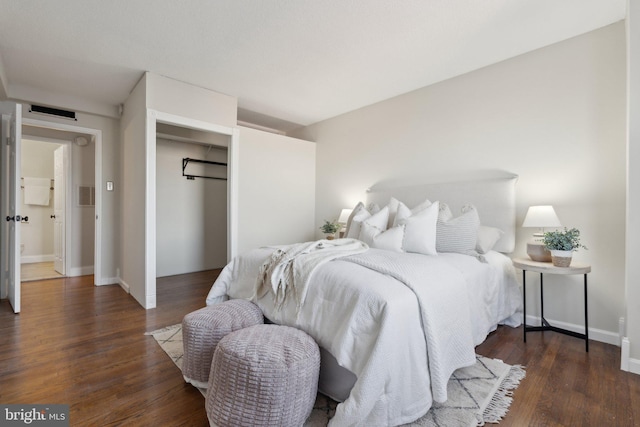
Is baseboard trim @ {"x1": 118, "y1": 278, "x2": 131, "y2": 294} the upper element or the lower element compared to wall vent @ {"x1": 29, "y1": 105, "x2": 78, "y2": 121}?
lower

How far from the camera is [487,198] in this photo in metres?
2.99

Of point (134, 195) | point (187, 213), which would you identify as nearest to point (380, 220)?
point (134, 195)

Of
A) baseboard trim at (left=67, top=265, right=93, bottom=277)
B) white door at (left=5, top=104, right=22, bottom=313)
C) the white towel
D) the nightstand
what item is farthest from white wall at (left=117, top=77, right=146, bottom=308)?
the nightstand

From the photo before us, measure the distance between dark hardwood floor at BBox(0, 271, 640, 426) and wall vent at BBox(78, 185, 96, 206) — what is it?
2059 millimetres

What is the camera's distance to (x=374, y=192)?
13.4ft

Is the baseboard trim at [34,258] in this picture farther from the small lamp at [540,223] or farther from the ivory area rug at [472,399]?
the small lamp at [540,223]

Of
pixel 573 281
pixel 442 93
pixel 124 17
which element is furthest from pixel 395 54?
pixel 573 281

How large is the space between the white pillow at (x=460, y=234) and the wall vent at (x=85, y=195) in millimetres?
5278

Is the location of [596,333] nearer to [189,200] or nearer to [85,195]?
[189,200]

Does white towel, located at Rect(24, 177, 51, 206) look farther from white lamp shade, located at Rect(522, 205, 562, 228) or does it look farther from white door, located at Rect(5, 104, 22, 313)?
white lamp shade, located at Rect(522, 205, 562, 228)

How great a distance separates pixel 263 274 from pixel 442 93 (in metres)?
2.95

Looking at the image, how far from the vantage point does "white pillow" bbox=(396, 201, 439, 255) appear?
2.51 meters

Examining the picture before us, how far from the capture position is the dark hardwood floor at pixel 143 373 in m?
1.54

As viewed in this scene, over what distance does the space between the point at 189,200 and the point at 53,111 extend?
2.05 metres
